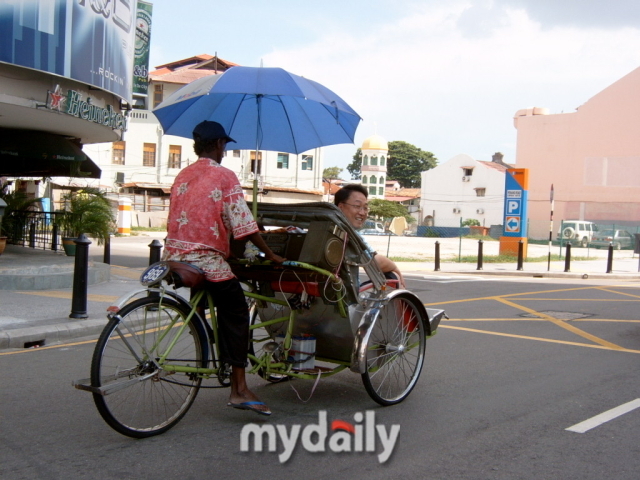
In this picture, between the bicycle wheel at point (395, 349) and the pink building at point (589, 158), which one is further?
the pink building at point (589, 158)

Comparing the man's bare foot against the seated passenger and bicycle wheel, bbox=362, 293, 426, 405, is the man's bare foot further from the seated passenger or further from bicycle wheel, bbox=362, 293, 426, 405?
the seated passenger

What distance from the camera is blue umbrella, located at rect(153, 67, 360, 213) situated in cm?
545

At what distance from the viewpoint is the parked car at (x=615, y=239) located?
4022 cm

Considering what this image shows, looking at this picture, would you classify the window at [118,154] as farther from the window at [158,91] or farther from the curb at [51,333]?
the curb at [51,333]

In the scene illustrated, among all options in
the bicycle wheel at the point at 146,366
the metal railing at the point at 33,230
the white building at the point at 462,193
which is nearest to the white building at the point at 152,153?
the white building at the point at 462,193

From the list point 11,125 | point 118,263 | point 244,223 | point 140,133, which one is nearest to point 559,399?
point 244,223

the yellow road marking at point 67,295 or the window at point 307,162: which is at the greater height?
the window at point 307,162

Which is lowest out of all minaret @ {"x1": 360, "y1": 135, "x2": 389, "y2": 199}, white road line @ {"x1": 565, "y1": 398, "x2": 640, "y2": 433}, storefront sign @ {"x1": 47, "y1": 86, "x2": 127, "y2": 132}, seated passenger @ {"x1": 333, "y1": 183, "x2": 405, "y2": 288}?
white road line @ {"x1": 565, "y1": 398, "x2": 640, "y2": 433}

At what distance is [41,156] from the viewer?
48.0ft

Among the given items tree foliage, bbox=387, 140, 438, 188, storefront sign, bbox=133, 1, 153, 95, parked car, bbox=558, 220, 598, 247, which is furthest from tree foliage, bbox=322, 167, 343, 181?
storefront sign, bbox=133, 1, 153, 95

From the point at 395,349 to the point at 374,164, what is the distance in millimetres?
85337

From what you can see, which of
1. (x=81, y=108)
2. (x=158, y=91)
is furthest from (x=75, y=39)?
(x=158, y=91)

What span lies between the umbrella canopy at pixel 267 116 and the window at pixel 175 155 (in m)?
47.8

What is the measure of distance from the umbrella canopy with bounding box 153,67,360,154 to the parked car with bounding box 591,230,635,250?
37.6 metres
